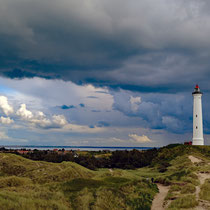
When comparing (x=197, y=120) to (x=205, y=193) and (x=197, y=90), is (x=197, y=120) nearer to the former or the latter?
(x=197, y=90)

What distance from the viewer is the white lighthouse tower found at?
64625 millimetres

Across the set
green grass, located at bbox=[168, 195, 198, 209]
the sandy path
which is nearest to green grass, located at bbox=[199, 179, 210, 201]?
green grass, located at bbox=[168, 195, 198, 209]

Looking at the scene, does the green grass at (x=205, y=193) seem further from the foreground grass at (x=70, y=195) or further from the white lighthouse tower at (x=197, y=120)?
the white lighthouse tower at (x=197, y=120)

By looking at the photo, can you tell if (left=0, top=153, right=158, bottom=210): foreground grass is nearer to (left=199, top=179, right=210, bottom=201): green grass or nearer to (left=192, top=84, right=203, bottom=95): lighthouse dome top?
(left=199, top=179, right=210, bottom=201): green grass

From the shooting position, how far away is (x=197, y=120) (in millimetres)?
64938

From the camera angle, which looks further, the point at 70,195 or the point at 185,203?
the point at 70,195

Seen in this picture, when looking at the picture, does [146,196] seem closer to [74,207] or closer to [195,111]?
[74,207]

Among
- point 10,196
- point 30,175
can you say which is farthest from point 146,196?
point 30,175

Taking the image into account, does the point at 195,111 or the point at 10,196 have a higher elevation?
the point at 195,111

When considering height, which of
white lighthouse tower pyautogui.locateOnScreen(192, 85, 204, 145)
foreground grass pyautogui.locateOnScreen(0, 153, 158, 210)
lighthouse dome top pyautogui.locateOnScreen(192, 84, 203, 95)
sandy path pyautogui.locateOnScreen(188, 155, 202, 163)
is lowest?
foreground grass pyautogui.locateOnScreen(0, 153, 158, 210)

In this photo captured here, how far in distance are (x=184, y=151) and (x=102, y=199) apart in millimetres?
44982

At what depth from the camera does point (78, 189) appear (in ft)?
73.5

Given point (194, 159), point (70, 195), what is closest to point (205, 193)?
point (70, 195)

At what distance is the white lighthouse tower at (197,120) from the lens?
64.6 metres
